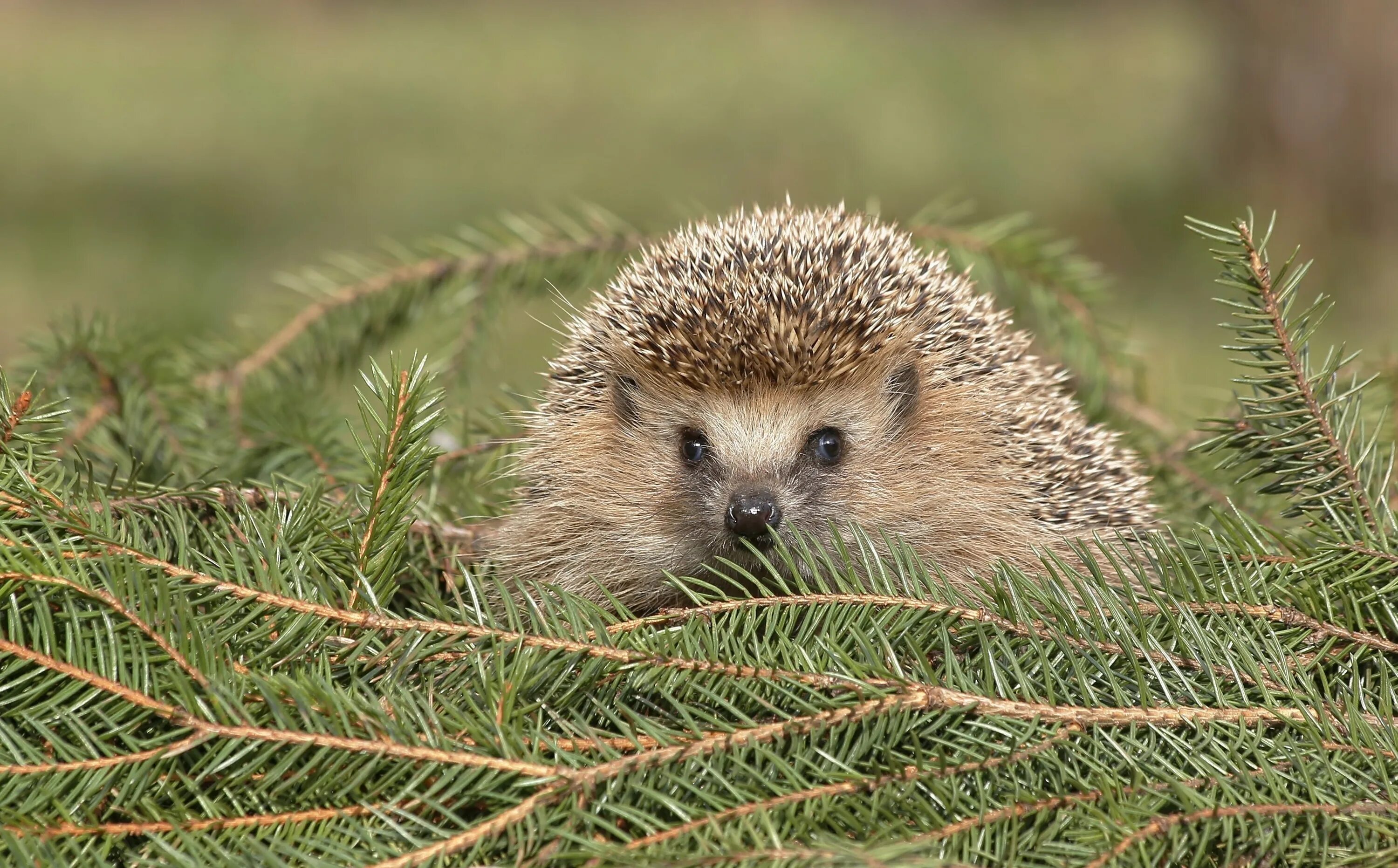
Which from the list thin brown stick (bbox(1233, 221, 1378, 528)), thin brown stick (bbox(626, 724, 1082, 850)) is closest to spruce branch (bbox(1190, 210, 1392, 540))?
thin brown stick (bbox(1233, 221, 1378, 528))

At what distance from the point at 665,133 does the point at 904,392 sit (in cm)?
637

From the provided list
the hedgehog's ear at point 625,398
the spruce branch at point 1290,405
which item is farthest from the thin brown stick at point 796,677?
the hedgehog's ear at point 625,398

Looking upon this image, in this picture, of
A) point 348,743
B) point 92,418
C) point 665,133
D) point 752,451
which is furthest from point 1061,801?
point 665,133

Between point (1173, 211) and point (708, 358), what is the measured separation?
192 inches

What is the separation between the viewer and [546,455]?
1869 millimetres

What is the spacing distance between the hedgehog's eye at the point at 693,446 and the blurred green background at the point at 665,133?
0.62 m

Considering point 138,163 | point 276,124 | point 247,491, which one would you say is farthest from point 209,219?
point 247,491

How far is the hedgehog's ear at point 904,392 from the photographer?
1.87 metres

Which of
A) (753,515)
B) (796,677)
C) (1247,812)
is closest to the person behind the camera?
(1247,812)

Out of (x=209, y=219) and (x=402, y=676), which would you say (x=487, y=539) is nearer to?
(x=402, y=676)

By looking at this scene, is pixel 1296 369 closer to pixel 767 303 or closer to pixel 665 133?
pixel 767 303

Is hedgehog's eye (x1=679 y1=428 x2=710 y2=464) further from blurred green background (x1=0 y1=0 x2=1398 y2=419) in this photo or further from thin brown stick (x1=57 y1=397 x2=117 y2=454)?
thin brown stick (x1=57 y1=397 x2=117 y2=454)

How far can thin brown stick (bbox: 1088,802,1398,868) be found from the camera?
0.89 metres

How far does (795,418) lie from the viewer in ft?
5.75
